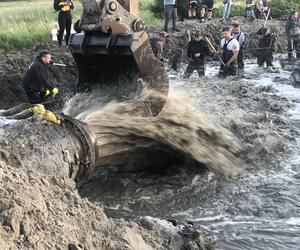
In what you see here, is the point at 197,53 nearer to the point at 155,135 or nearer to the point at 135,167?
the point at 135,167

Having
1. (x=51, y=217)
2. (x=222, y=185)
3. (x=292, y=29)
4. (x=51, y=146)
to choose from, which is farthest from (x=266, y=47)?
(x=51, y=217)

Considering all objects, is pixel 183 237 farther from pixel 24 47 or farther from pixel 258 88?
pixel 24 47

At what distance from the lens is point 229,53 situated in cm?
1545

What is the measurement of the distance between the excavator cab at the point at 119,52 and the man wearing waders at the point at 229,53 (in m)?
7.78

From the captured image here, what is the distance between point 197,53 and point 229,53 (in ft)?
3.10

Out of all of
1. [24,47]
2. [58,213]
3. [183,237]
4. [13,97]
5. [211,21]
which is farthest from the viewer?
[211,21]

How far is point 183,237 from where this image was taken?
5.27 metres

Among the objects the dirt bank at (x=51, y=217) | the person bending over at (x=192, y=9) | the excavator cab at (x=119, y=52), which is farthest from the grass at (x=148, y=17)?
the dirt bank at (x=51, y=217)

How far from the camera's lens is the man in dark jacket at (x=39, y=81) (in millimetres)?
10008

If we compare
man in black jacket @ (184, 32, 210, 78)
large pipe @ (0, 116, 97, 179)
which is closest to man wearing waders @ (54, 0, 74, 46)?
man in black jacket @ (184, 32, 210, 78)

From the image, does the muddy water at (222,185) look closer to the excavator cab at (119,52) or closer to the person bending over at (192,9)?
the excavator cab at (119,52)

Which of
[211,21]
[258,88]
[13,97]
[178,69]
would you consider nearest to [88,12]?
[13,97]

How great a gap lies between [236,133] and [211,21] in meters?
14.9

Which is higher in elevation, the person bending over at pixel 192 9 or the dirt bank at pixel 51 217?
the dirt bank at pixel 51 217
